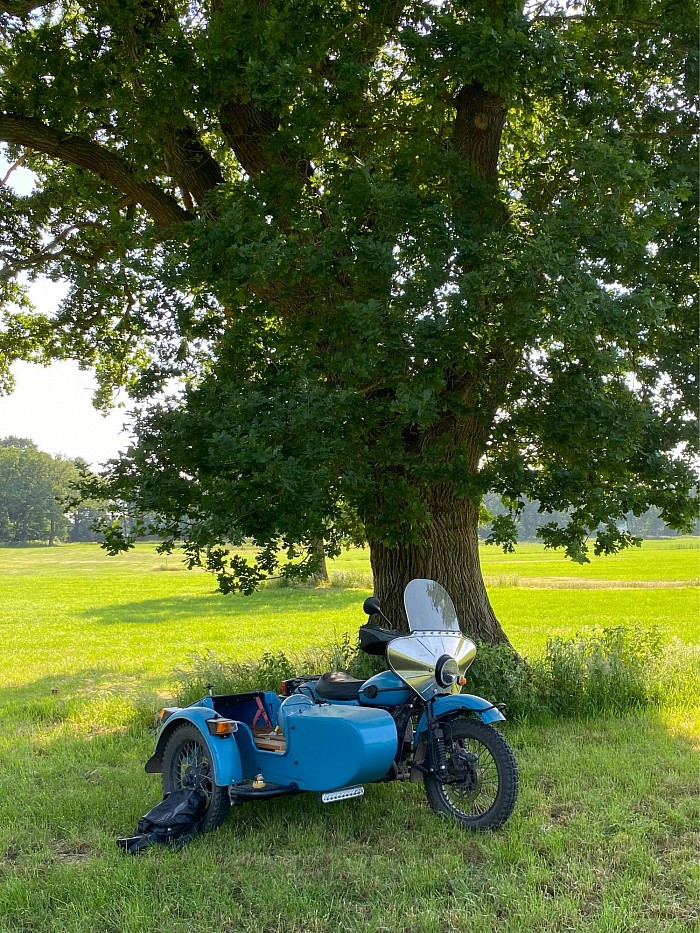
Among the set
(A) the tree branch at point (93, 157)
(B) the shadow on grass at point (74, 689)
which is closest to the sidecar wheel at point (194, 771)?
(B) the shadow on grass at point (74, 689)

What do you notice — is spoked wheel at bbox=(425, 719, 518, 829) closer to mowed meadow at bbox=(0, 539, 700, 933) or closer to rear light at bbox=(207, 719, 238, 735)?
mowed meadow at bbox=(0, 539, 700, 933)

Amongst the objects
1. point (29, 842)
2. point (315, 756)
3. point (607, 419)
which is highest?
point (607, 419)

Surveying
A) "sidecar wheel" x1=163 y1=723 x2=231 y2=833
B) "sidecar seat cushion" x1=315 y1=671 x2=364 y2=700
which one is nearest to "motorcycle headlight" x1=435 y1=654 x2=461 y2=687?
"sidecar seat cushion" x1=315 y1=671 x2=364 y2=700

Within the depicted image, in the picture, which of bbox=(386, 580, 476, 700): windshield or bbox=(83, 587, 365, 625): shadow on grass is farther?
bbox=(83, 587, 365, 625): shadow on grass

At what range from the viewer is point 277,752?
577cm

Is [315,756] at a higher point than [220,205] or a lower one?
lower

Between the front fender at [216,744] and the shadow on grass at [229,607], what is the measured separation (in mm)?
16159

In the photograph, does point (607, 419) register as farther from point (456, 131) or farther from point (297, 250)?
point (456, 131)

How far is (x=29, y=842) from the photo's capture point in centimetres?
564

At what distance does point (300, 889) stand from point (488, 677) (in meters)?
4.70

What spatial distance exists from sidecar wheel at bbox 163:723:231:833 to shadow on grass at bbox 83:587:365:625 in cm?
1621

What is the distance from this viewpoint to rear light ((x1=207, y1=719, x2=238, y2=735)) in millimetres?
5773

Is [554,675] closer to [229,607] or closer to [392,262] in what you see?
[392,262]

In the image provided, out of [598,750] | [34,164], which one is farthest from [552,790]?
[34,164]
